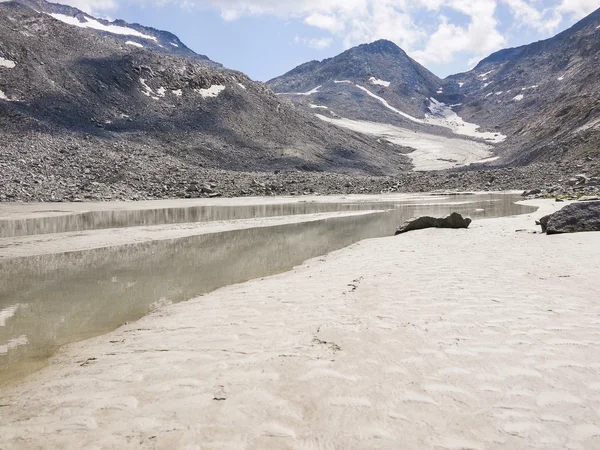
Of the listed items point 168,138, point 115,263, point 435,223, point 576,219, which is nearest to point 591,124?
point 435,223

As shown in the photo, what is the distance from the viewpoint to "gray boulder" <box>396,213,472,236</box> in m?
18.7

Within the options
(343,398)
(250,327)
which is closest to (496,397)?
(343,398)

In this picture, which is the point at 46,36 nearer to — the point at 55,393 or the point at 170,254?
the point at 170,254

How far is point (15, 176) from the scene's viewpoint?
122ft

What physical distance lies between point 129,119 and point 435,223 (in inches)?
2365

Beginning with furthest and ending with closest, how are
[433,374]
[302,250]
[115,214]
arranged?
1. [115,214]
2. [302,250]
3. [433,374]

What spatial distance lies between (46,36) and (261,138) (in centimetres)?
4033

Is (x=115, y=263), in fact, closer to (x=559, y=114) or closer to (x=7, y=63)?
(x=7, y=63)

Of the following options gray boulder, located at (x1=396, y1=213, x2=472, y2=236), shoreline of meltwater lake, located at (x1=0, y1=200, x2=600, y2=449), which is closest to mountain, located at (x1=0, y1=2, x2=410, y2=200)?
gray boulder, located at (x1=396, y1=213, x2=472, y2=236)

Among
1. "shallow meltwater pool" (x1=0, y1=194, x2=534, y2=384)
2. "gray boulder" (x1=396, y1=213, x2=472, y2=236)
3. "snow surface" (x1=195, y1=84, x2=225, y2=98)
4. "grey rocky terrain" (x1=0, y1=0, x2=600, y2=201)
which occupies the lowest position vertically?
"shallow meltwater pool" (x1=0, y1=194, x2=534, y2=384)

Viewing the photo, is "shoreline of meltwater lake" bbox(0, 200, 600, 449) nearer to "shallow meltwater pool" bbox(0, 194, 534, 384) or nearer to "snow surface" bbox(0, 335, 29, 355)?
"snow surface" bbox(0, 335, 29, 355)

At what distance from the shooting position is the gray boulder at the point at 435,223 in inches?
738

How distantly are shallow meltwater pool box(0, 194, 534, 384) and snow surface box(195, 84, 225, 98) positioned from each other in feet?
203

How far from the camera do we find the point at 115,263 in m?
13.5
